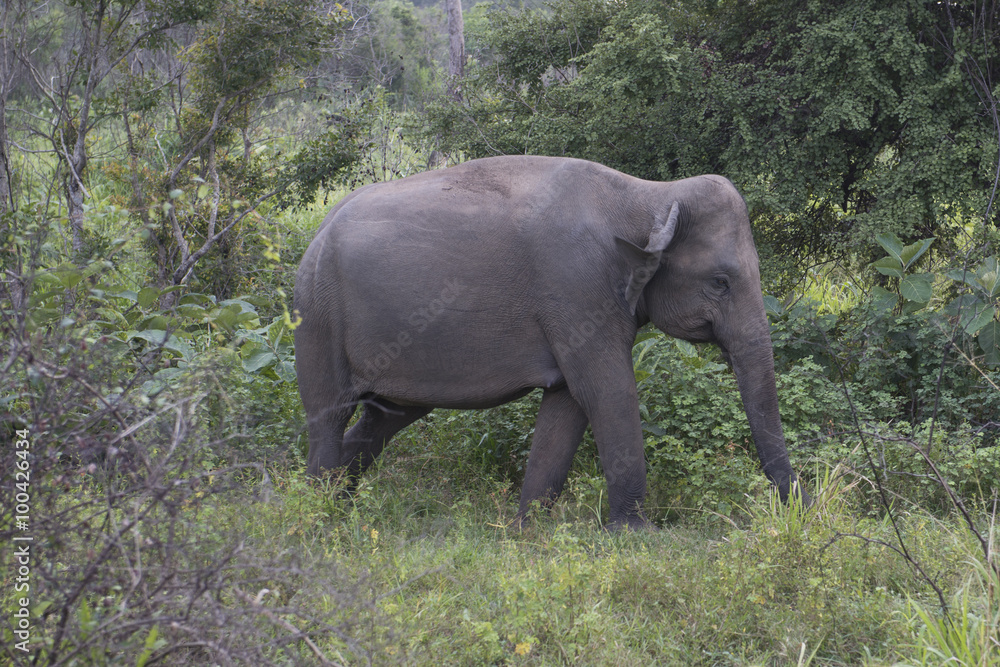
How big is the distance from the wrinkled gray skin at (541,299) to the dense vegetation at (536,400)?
1.53 ft

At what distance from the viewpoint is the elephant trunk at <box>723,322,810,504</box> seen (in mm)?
4527

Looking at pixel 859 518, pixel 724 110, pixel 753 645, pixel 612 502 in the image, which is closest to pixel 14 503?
pixel 753 645

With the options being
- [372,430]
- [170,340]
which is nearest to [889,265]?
[372,430]

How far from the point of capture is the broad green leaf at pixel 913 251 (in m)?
6.20

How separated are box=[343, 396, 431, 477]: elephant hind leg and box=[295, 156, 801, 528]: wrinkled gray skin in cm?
39

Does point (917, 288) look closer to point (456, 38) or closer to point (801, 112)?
point (801, 112)

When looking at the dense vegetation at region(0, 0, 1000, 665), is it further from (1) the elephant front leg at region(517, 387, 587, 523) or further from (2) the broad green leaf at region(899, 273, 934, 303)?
(1) the elephant front leg at region(517, 387, 587, 523)

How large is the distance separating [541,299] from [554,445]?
824 millimetres

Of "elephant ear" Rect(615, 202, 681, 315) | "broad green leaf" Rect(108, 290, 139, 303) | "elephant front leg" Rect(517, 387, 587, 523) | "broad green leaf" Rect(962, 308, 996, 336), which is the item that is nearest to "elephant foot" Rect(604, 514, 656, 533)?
"elephant front leg" Rect(517, 387, 587, 523)

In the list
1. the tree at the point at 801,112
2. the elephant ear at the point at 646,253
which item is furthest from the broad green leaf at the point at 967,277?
the elephant ear at the point at 646,253

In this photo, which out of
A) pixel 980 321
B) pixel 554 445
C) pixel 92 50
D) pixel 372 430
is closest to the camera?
pixel 554 445

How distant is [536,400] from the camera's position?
6281 mm

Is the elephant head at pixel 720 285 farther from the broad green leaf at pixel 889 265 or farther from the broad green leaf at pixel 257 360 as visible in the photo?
the broad green leaf at pixel 257 360

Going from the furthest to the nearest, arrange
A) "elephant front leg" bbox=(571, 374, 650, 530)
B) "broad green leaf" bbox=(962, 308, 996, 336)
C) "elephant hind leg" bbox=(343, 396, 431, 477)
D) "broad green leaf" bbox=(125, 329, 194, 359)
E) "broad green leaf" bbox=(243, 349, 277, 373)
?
"broad green leaf" bbox=(243, 349, 277, 373) < "broad green leaf" bbox=(125, 329, 194, 359) < "broad green leaf" bbox=(962, 308, 996, 336) < "elephant hind leg" bbox=(343, 396, 431, 477) < "elephant front leg" bbox=(571, 374, 650, 530)
